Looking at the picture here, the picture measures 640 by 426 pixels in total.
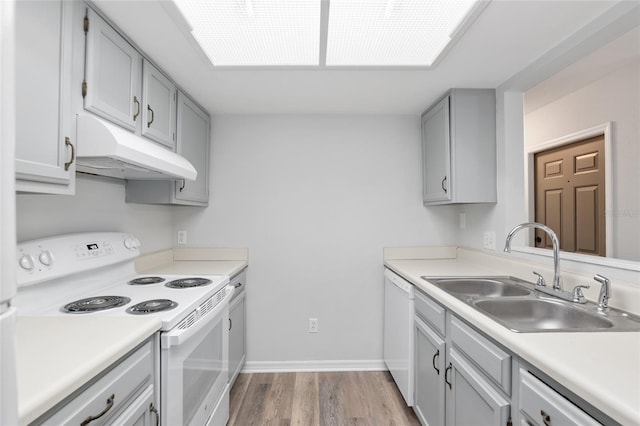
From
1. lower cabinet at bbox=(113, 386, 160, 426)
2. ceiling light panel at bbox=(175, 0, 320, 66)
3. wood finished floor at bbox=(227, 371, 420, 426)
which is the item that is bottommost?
wood finished floor at bbox=(227, 371, 420, 426)

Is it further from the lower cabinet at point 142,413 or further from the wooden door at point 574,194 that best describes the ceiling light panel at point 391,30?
the wooden door at point 574,194

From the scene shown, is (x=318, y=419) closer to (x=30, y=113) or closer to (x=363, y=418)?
(x=363, y=418)

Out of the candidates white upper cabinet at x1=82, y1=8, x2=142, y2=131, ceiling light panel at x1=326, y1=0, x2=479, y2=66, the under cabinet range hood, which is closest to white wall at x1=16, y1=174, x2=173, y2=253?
the under cabinet range hood

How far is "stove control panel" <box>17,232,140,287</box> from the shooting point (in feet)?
3.92

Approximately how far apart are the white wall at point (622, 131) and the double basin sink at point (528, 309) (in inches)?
42.4

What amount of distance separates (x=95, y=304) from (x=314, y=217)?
1.64 meters

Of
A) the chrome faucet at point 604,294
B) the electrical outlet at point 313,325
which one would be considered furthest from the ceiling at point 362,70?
the electrical outlet at point 313,325

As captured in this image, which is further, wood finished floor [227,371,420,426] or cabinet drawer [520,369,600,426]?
wood finished floor [227,371,420,426]

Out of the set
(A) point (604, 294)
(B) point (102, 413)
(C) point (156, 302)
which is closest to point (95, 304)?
(C) point (156, 302)

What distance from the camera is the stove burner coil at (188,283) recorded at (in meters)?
1.67

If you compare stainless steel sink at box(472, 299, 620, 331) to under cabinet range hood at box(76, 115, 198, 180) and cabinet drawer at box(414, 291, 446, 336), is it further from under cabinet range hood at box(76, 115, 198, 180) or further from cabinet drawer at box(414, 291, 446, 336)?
under cabinet range hood at box(76, 115, 198, 180)

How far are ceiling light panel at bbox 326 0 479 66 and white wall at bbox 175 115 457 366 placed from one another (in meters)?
0.96

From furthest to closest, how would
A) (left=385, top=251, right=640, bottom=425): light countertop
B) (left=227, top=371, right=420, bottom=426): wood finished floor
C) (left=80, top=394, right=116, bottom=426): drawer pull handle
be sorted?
(left=227, top=371, right=420, bottom=426): wood finished floor
(left=80, top=394, right=116, bottom=426): drawer pull handle
(left=385, top=251, right=640, bottom=425): light countertop

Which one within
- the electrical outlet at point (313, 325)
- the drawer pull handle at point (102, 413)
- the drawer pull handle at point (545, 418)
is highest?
the drawer pull handle at point (102, 413)
